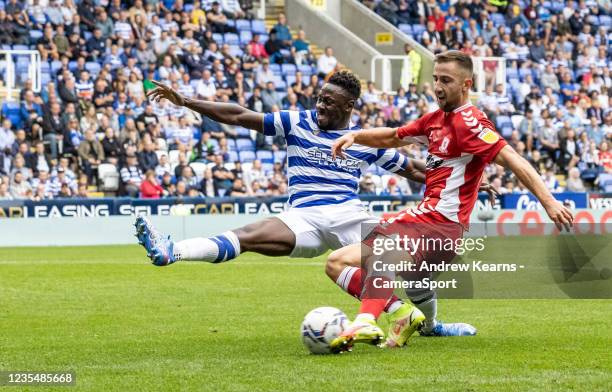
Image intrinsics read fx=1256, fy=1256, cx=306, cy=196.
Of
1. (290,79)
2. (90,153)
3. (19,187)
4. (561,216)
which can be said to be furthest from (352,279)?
(290,79)

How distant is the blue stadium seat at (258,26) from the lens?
32.6m

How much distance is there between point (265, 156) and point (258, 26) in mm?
5405

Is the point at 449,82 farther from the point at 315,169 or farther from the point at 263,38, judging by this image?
the point at 263,38

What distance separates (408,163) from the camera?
33.7 feet

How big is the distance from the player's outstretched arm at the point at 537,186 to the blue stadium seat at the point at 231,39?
23.4 metres

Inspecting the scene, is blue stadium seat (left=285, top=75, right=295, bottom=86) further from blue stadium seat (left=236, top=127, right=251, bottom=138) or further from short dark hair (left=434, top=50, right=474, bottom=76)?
short dark hair (left=434, top=50, right=474, bottom=76)

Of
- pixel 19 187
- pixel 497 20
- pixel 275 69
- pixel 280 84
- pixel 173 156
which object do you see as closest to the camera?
pixel 19 187

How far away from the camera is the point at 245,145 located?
28.7 metres

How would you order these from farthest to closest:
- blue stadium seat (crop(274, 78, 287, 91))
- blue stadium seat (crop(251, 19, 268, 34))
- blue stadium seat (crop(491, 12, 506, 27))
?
blue stadium seat (crop(491, 12, 506, 27)), blue stadium seat (crop(251, 19, 268, 34)), blue stadium seat (crop(274, 78, 287, 91))

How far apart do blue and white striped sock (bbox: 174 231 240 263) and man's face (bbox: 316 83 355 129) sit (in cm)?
125

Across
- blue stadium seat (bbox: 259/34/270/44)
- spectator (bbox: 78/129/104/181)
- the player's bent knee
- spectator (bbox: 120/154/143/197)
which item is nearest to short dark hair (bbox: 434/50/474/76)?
the player's bent knee

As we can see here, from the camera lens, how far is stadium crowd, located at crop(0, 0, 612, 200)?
85.3 feet

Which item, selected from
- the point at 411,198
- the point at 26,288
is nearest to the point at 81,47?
the point at 411,198

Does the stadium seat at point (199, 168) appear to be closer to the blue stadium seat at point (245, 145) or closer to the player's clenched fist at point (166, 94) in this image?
the blue stadium seat at point (245, 145)
